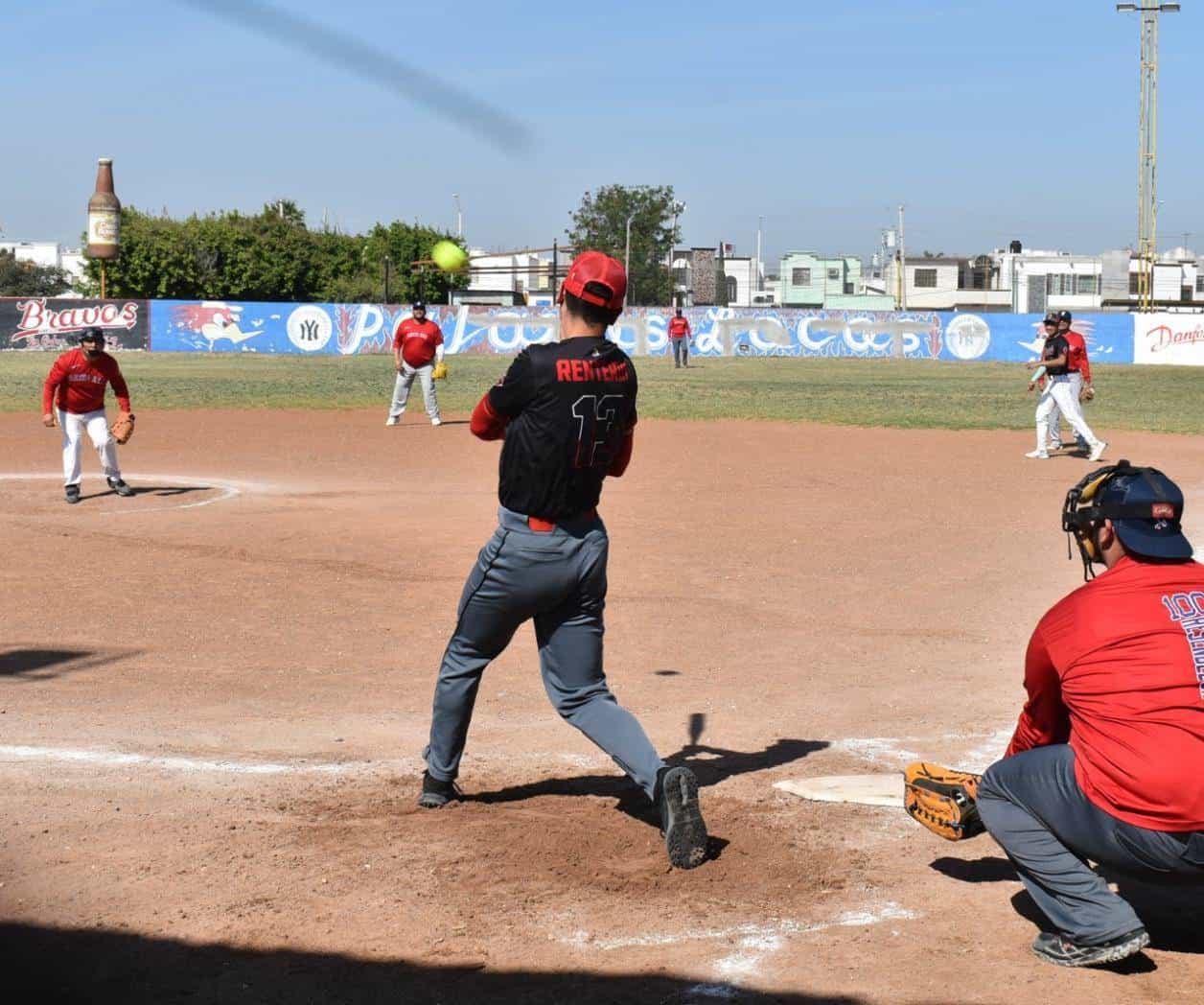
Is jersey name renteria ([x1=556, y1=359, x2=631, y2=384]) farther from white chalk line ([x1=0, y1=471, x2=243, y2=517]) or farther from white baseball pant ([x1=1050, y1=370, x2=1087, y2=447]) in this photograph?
white baseball pant ([x1=1050, y1=370, x2=1087, y2=447])

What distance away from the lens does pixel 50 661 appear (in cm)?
832

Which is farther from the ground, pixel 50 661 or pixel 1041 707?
pixel 1041 707

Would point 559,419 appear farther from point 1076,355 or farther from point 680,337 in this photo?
point 680,337

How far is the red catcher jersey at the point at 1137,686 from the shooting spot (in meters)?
4.06

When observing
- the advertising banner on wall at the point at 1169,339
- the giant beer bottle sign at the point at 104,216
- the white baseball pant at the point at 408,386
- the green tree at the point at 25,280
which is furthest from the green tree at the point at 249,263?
the white baseball pant at the point at 408,386

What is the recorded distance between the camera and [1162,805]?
13.4 feet

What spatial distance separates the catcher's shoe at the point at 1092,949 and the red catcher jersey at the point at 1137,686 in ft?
1.24

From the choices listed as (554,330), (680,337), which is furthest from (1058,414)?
(554,330)

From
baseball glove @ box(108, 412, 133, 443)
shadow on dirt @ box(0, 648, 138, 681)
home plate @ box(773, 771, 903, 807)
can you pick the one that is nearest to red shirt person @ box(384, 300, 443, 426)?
baseball glove @ box(108, 412, 133, 443)

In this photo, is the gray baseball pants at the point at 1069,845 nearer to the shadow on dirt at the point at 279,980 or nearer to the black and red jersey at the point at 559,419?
the shadow on dirt at the point at 279,980

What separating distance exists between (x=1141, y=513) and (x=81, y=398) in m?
13.1

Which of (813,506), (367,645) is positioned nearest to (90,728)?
(367,645)

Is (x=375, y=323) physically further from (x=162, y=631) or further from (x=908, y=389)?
(x=162, y=631)

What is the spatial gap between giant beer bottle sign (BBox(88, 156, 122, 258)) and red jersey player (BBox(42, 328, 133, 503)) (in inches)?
2151
